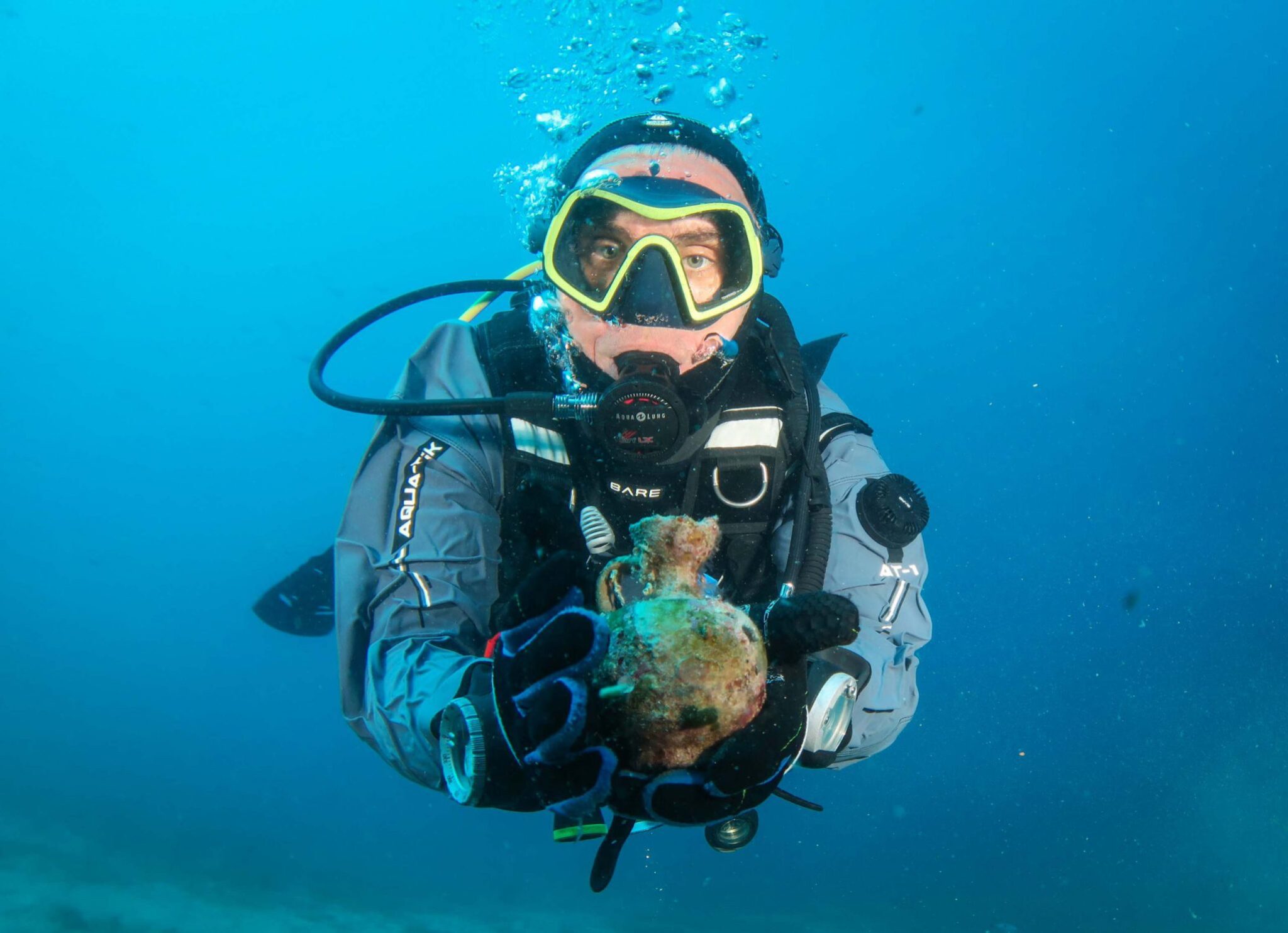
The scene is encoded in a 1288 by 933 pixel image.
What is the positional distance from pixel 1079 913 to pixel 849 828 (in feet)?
19.0

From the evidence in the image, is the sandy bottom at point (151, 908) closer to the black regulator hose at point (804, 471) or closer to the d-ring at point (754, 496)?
the d-ring at point (754, 496)

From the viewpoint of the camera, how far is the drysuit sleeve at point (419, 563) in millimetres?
2006

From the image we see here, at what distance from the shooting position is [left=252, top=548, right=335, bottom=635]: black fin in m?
4.37

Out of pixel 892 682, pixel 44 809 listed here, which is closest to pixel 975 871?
pixel 892 682

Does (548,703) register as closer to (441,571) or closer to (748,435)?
(441,571)

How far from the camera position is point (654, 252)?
2730mm

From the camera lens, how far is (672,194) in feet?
9.31

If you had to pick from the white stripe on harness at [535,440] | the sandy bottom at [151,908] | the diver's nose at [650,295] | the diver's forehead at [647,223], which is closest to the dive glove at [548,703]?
the white stripe on harness at [535,440]

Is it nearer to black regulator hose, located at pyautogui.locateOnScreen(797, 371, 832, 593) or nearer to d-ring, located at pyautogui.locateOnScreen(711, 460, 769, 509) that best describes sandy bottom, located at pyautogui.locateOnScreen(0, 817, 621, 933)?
d-ring, located at pyautogui.locateOnScreen(711, 460, 769, 509)

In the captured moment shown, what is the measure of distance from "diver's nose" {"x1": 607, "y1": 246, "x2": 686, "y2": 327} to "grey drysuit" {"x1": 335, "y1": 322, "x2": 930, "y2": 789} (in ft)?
2.60

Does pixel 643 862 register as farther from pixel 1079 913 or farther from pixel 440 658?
pixel 440 658

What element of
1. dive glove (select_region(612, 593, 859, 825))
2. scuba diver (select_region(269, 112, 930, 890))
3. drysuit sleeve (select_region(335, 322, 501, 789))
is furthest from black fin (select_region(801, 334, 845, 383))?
dive glove (select_region(612, 593, 859, 825))

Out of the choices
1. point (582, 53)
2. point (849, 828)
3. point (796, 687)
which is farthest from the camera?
point (849, 828)

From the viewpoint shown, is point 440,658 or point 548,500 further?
point 548,500
